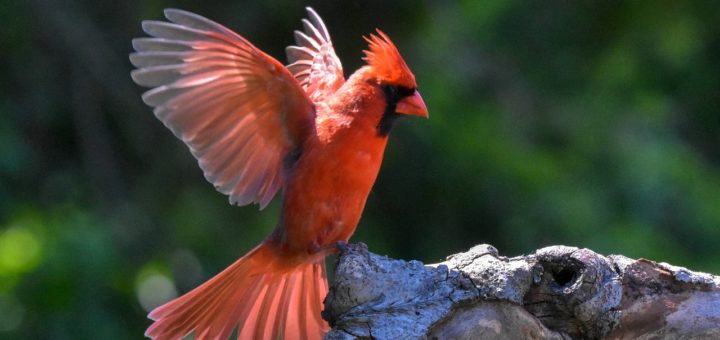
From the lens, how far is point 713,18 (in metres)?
6.80

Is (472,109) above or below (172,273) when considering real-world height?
above

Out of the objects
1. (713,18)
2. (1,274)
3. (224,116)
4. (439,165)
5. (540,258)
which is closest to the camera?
(540,258)

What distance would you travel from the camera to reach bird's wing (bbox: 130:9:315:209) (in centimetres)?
337

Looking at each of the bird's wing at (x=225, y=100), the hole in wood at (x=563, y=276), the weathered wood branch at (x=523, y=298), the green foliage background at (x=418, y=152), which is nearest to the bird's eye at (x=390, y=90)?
the bird's wing at (x=225, y=100)

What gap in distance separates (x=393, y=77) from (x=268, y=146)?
398 mm

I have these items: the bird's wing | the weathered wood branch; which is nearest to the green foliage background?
the bird's wing

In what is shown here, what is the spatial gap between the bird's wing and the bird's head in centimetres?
21

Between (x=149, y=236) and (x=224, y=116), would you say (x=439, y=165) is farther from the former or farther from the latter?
(x=224, y=116)

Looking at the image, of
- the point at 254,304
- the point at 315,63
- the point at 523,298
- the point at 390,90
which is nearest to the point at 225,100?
the point at 390,90

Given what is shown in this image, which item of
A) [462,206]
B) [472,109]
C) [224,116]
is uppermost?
[472,109]

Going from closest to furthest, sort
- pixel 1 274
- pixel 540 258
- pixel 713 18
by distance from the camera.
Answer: pixel 540 258
pixel 1 274
pixel 713 18

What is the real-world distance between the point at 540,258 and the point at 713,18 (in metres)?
4.42

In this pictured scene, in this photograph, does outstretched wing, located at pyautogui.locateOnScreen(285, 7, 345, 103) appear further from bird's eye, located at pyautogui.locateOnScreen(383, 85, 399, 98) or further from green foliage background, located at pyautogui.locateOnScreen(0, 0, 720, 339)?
green foliage background, located at pyautogui.locateOnScreen(0, 0, 720, 339)

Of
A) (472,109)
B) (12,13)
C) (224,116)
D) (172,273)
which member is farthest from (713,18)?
(224,116)
